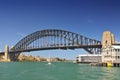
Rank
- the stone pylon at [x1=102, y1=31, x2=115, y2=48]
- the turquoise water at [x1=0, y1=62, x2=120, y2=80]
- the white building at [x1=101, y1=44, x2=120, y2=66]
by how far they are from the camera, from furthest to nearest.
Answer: the stone pylon at [x1=102, y1=31, x2=115, y2=48]
the white building at [x1=101, y1=44, x2=120, y2=66]
the turquoise water at [x1=0, y1=62, x2=120, y2=80]

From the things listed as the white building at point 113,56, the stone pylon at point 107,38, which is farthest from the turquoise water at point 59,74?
the stone pylon at point 107,38

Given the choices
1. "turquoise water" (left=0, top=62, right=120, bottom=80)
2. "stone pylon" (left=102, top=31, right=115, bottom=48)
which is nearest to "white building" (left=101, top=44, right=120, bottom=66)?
"stone pylon" (left=102, top=31, right=115, bottom=48)

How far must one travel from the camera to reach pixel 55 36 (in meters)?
192

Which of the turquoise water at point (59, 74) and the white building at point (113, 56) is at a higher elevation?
the white building at point (113, 56)

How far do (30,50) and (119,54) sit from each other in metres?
86.8

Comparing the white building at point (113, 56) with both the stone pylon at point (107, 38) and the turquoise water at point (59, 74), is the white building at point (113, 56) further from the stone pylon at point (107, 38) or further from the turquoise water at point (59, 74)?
the turquoise water at point (59, 74)

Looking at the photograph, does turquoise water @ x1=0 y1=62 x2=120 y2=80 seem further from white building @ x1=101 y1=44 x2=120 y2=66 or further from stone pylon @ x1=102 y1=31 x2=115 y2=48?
stone pylon @ x1=102 y1=31 x2=115 y2=48

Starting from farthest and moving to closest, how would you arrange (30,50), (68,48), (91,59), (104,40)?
(30,50) → (68,48) → (91,59) → (104,40)

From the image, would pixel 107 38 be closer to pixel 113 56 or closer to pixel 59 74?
pixel 113 56

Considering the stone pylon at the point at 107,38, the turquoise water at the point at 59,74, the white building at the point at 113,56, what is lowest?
the turquoise water at the point at 59,74

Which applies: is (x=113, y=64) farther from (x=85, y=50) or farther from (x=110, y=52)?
(x=85, y=50)

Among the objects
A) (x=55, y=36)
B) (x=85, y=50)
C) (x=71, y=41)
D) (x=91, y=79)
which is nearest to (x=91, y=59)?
(x=85, y=50)

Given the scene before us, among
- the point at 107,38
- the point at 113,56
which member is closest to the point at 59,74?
the point at 113,56

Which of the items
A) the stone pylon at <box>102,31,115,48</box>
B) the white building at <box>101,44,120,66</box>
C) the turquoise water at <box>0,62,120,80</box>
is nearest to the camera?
the turquoise water at <box>0,62,120,80</box>
